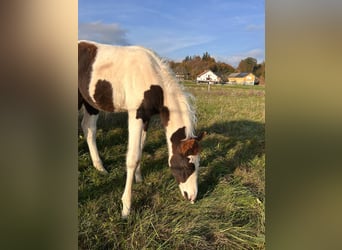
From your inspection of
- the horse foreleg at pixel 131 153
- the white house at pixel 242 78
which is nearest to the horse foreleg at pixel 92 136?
the horse foreleg at pixel 131 153

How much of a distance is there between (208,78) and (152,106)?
402mm

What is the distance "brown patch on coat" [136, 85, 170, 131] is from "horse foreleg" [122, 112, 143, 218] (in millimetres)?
43

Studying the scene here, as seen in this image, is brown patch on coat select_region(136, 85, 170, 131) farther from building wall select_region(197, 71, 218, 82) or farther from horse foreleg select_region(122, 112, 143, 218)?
building wall select_region(197, 71, 218, 82)

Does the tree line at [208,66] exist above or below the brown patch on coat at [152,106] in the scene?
above

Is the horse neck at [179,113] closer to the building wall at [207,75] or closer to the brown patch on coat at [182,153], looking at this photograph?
the brown patch on coat at [182,153]

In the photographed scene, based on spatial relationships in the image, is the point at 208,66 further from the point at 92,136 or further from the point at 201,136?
the point at 92,136

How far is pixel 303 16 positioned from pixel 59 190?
5.58 ft

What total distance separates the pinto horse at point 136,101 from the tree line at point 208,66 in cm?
8

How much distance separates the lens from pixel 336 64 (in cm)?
207

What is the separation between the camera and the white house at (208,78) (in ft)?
7.43

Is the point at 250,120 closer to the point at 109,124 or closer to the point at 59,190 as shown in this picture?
the point at 109,124

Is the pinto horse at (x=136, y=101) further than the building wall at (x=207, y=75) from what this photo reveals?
No

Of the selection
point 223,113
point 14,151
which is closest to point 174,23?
point 223,113

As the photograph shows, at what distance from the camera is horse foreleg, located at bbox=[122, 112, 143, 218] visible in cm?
222
